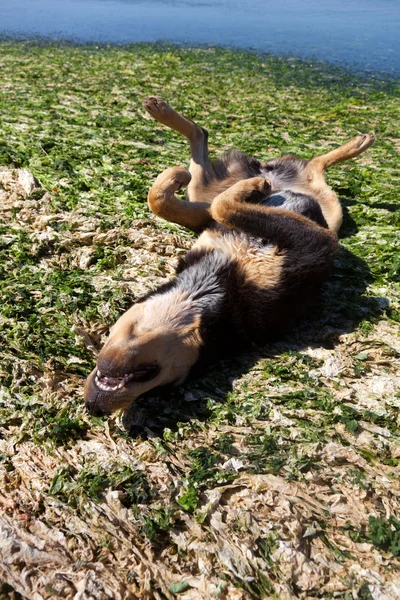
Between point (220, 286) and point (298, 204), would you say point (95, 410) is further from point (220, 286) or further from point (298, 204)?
point (298, 204)

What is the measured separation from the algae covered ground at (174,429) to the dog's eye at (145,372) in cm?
33

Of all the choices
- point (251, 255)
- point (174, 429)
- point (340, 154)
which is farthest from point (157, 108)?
point (174, 429)

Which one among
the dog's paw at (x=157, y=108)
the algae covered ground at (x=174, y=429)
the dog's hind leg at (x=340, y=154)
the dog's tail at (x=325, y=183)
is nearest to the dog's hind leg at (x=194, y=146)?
the dog's paw at (x=157, y=108)

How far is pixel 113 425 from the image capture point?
158 inches

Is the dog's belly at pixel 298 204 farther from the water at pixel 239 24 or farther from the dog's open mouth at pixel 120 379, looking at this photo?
the water at pixel 239 24

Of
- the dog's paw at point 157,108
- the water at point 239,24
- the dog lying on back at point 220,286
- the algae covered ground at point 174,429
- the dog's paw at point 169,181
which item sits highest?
the water at point 239,24

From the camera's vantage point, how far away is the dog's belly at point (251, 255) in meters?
4.80

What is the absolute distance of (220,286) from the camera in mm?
4676

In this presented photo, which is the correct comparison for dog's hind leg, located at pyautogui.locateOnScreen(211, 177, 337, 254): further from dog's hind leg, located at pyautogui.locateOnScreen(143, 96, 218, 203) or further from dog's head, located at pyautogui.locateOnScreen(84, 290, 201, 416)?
dog's hind leg, located at pyautogui.locateOnScreen(143, 96, 218, 203)

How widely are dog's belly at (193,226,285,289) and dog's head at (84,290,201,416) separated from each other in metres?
0.65

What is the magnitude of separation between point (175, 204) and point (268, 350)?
1744 mm

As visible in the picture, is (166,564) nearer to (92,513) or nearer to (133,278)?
(92,513)

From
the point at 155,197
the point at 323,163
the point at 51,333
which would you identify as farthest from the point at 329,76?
the point at 51,333

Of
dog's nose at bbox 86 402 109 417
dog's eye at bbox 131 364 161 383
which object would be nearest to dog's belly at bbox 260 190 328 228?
dog's eye at bbox 131 364 161 383
